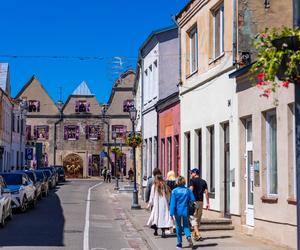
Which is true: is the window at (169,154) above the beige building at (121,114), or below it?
below

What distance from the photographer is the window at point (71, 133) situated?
75.1 metres

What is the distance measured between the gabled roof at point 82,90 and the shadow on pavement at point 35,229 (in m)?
51.6

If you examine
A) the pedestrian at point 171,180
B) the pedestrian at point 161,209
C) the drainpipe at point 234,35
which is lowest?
the pedestrian at point 161,209

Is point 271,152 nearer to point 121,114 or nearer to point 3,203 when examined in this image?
point 3,203

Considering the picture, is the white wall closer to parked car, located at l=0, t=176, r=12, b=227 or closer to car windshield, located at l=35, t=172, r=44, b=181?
parked car, located at l=0, t=176, r=12, b=227

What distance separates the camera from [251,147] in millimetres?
16078

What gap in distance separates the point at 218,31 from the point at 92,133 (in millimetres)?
56709

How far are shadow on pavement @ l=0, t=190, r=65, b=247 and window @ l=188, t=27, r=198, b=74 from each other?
7159 millimetres

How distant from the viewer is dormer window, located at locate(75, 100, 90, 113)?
249ft

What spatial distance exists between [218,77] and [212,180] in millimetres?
3448

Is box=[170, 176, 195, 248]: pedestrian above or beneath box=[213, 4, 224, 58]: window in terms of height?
beneath

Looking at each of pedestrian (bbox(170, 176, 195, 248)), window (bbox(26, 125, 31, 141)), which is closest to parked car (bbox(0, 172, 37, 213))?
pedestrian (bbox(170, 176, 195, 248))

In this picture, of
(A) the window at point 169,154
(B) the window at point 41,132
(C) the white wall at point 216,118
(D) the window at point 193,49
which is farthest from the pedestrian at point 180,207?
(B) the window at point 41,132

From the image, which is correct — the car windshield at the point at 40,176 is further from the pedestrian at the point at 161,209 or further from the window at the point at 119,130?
the window at the point at 119,130
